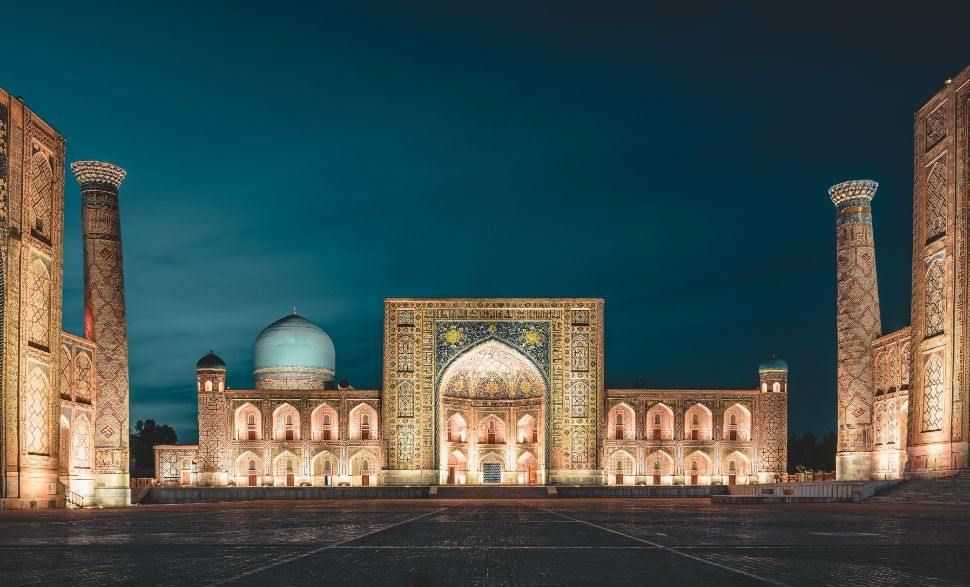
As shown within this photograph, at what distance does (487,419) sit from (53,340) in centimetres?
2020

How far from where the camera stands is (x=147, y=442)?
179 feet

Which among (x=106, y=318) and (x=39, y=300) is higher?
(x=39, y=300)

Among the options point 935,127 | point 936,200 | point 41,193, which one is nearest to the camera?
point 41,193

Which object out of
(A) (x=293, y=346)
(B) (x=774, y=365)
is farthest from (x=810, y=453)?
(A) (x=293, y=346)

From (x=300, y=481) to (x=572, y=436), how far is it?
10.9 metres

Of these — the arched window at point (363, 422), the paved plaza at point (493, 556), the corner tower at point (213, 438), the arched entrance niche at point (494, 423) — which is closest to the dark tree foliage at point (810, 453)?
the arched entrance niche at point (494, 423)

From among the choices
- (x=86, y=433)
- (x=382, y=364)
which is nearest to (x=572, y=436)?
(x=382, y=364)

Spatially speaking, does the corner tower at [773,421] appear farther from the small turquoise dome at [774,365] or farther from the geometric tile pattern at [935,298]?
the geometric tile pattern at [935,298]

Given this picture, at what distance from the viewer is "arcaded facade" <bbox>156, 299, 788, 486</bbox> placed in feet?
116

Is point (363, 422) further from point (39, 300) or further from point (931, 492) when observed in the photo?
point (931, 492)

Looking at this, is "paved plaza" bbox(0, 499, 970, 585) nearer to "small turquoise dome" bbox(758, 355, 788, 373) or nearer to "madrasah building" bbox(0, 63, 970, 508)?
"madrasah building" bbox(0, 63, 970, 508)

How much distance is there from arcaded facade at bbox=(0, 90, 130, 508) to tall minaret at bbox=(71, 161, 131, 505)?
0.03m

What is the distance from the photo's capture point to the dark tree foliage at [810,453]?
4931 cm

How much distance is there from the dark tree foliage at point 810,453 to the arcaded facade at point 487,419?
13.9 m
